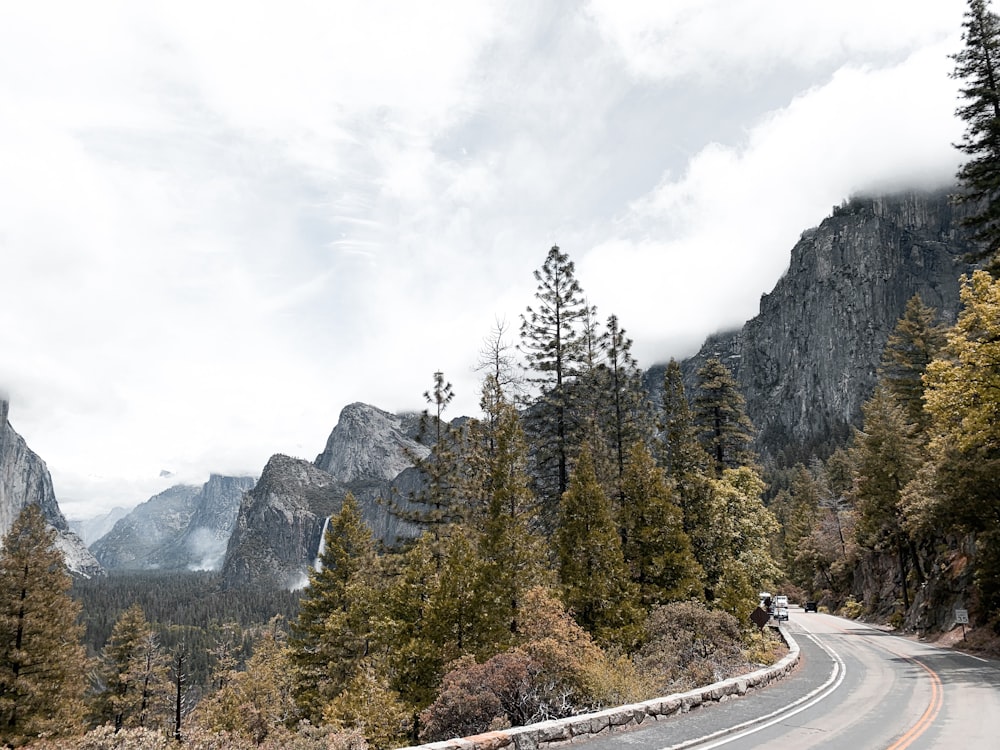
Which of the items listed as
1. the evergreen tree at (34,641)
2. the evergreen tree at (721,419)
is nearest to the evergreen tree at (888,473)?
the evergreen tree at (721,419)

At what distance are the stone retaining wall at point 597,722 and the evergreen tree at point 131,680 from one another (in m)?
40.9

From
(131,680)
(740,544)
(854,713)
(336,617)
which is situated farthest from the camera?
(131,680)

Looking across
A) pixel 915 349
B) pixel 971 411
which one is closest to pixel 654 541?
pixel 971 411

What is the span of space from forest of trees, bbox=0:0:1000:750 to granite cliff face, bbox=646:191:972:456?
143250mm

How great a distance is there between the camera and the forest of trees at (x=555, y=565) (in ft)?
47.7

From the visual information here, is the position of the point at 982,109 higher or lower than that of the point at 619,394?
higher

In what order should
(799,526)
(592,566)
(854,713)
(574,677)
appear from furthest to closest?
1. (799,526)
2. (592,566)
3. (854,713)
4. (574,677)

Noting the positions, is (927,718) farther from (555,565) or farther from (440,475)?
(440,475)

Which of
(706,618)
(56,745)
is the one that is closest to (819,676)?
(706,618)

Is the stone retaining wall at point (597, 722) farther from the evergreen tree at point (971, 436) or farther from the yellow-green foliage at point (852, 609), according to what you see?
the yellow-green foliage at point (852, 609)

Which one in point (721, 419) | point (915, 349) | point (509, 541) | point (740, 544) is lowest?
point (740, 544)

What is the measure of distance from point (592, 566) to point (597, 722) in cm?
842

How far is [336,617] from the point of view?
84.5 ft

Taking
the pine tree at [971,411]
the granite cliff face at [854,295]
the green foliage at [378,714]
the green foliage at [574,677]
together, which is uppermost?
the granite cliff face at [854,295]
